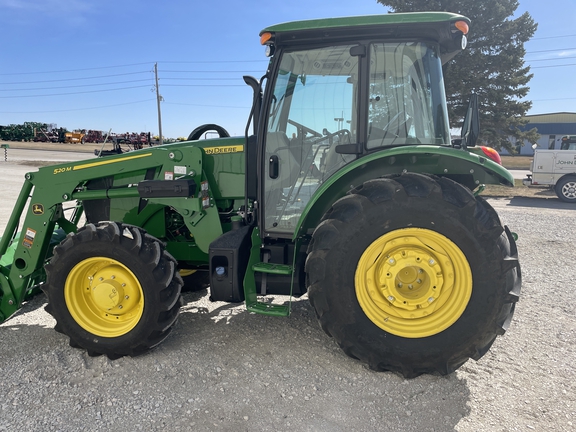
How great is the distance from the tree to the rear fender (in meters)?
17.9

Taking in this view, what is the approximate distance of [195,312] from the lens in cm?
418

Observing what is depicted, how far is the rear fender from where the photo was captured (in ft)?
9.59

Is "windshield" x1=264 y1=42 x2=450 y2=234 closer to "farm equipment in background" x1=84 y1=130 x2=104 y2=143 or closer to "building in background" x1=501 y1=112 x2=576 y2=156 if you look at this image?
"farm equipment in background" x1=84 y1=130 x2=104 y2=143

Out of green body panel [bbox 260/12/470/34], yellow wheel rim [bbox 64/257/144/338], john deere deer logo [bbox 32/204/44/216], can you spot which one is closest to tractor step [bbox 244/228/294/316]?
yellow wheel rim [bbox 64/257/144/338]

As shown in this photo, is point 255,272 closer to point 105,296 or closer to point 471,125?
point 105,296

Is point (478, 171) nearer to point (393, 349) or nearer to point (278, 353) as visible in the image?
point (393, 349)

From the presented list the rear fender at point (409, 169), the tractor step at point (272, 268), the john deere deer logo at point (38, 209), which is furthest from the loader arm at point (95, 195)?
the rear fender at point (409, 169)

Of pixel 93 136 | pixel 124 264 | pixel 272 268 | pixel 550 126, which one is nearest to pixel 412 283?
pixel 272 268

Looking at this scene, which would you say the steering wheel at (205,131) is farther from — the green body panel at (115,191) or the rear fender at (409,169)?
the rear fender at (409,169)

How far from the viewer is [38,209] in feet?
12.1

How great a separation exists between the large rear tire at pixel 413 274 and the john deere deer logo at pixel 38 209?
2.49 meters

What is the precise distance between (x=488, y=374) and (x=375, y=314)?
38.3 inches

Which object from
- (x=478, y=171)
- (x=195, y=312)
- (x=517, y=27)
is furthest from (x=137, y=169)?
(x=517, y=27)

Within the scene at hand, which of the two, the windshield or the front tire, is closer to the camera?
the windshield
